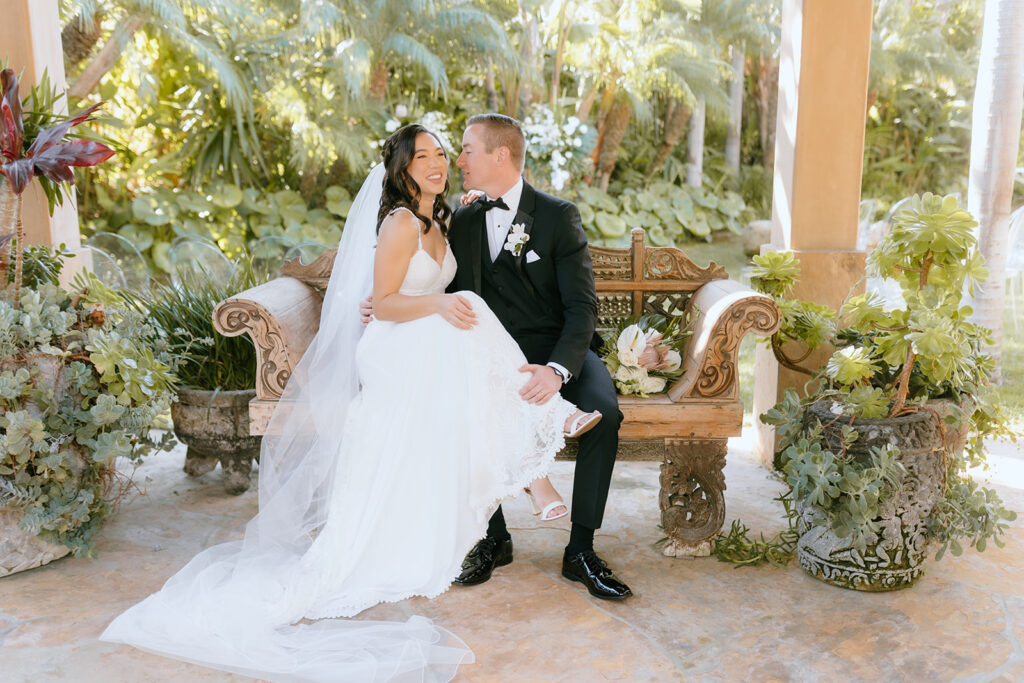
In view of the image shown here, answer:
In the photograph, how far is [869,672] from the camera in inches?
95.8

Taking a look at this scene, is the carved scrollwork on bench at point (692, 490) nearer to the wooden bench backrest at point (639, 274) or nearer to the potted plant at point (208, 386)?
the wooden bench backrest at point (639, 274)

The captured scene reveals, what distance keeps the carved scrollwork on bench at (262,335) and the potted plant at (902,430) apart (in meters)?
1.86

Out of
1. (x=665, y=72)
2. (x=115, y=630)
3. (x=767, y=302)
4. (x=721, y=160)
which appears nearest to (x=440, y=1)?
(x=665, y=72)

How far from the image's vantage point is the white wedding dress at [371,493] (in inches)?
101

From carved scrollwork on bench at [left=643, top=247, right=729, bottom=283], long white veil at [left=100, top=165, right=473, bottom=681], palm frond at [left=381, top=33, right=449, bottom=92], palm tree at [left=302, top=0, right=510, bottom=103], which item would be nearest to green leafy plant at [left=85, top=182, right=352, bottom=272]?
palm tree at [left=302, top=0, right=510, bottom=103]

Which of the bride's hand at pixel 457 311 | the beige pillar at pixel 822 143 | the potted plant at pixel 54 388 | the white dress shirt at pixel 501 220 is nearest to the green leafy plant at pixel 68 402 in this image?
the potted plant at pixel 54 388

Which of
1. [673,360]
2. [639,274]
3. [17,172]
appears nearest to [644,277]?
[639,274]

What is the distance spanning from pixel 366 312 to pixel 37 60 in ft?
6.89

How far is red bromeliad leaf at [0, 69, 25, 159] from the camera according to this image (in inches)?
121

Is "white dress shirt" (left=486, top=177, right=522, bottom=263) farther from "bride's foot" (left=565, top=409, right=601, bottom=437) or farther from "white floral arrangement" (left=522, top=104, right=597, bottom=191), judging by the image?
"white floral arrangement" (left=522, top=104, right=597, bottom=191)

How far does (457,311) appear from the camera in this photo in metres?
2.94

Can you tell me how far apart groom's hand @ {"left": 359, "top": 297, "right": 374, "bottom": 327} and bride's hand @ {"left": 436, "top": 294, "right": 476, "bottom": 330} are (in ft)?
1.25

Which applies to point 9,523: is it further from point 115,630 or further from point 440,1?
point 440,1

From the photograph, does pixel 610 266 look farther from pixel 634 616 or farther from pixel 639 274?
pixel 634 616
